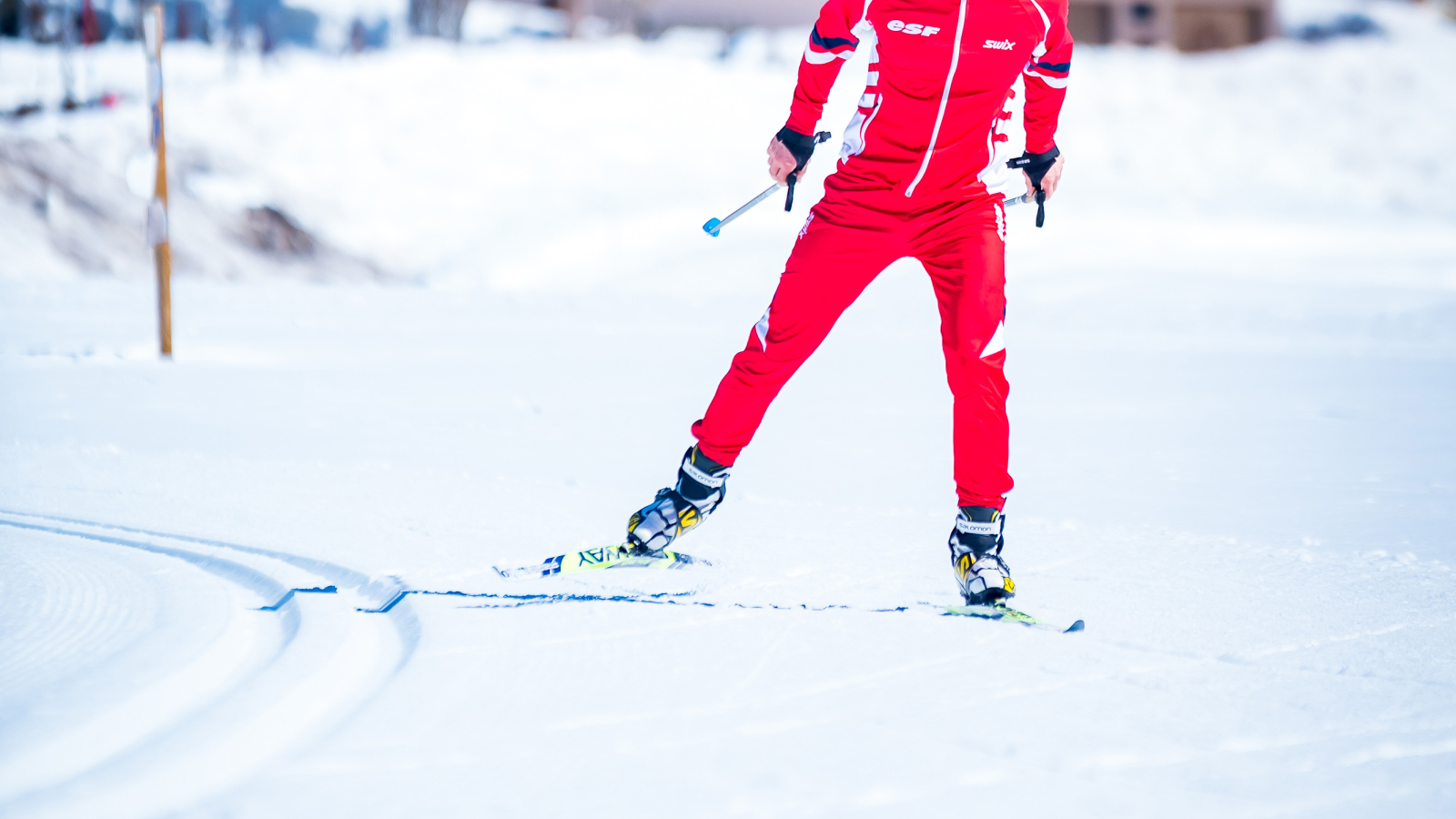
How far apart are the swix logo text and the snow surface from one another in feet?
4.30

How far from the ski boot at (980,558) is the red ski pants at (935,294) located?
4 cm

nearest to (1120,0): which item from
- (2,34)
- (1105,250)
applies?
(1105,250)

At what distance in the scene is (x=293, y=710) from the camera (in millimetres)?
2078

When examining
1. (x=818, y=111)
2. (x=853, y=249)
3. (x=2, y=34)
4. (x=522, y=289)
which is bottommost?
(x=522, y=289)

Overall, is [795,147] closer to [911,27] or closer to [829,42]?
[829,42]

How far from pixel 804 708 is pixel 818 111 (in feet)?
5.16

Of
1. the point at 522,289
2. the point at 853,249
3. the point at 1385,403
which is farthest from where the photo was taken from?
the point at 522,289

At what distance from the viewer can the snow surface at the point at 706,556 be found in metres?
1.92

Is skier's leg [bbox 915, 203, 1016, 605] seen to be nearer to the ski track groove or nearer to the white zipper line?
the white zipper line

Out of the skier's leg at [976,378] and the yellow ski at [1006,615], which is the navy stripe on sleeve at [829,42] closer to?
the skier's leg at [976,378]

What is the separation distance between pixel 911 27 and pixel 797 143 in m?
0.40

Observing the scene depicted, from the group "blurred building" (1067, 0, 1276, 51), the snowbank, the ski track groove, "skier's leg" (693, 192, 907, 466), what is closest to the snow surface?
the ski track groove

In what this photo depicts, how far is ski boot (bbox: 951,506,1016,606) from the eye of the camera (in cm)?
287

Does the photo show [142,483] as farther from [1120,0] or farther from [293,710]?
[1120,0]
